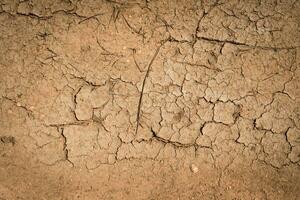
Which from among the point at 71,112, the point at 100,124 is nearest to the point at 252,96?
the point at 100,124

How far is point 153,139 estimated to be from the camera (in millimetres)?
2732

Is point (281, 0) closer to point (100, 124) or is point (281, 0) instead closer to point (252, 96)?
point (252, 96)

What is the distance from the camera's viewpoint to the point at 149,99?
108 inches

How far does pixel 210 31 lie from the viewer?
2.77 meters

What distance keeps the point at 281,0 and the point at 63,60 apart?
65.0 inches

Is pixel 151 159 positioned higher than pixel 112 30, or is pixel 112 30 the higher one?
pixel 112 30

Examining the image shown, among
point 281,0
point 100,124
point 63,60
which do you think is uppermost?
point 281,0

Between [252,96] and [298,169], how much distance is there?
632mm

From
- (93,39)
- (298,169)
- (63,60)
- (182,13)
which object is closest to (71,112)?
(63,60)

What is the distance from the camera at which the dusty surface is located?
2.67 m

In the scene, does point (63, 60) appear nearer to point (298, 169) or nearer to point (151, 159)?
point (151, 159)

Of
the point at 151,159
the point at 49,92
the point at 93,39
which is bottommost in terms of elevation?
the point at 151,159

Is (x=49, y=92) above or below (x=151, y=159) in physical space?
above

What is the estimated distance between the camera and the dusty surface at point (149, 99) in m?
2.67
